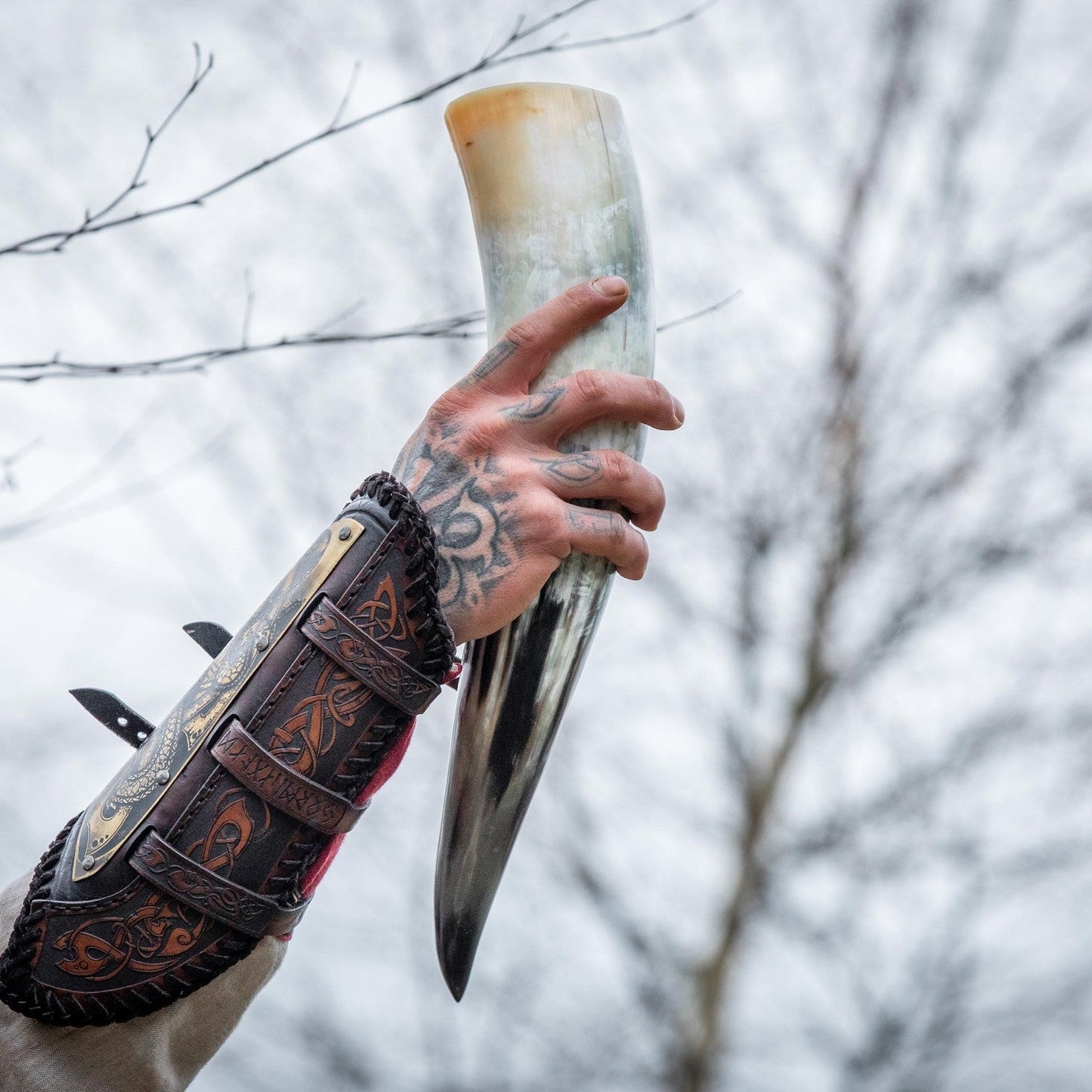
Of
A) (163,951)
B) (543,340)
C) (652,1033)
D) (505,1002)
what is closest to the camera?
(163,951)

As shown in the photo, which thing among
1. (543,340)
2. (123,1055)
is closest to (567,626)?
(543,340)

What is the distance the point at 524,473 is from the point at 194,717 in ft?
1.44

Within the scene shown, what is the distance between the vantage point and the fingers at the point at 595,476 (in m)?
1.44

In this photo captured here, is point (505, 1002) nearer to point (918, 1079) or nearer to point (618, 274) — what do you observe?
point (918, 1079)

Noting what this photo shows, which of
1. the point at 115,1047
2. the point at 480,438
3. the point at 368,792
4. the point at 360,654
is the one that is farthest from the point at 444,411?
the point at 115,1047

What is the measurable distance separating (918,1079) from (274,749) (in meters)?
4.99

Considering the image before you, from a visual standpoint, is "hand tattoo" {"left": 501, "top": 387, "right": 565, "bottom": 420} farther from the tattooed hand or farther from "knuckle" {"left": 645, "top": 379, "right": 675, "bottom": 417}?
"knuckle" {"left": 645, "top": 379, "right": 675, "bottom": 417}

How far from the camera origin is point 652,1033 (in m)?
5.35

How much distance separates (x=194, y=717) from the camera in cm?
139

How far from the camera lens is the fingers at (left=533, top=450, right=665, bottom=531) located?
4.72 feet

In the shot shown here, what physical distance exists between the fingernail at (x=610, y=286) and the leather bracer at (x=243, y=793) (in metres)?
0.32

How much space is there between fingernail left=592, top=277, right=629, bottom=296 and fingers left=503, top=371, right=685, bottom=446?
0.30 ft

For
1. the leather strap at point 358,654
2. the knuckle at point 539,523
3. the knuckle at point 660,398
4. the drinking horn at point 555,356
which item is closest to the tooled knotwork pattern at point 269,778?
the leather strap at point 358,654

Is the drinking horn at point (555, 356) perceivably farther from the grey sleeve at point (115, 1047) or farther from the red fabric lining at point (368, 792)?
the grey sleeve at point (115, 1047)
